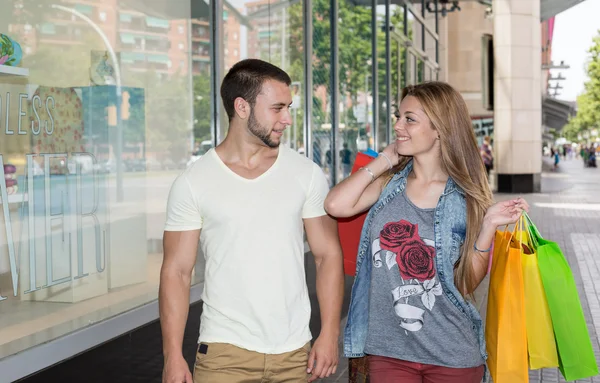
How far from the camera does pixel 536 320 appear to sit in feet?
8.82

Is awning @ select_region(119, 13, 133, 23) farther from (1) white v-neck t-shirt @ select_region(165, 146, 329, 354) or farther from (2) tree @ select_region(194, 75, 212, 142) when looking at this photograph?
(1) white v-neck t-shirt @ select_region(165, 146, 329, 354)

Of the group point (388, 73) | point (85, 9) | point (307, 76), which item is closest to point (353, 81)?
point (307, 76)

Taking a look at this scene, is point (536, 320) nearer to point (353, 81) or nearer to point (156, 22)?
point (156, 22)

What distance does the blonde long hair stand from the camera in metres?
2.77

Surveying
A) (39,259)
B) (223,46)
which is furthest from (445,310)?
(223,46)

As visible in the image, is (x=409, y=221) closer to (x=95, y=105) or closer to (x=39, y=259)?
(x=39, y=259)

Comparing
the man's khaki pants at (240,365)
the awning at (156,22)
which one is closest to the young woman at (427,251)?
the man's khaki pants at (240,365)

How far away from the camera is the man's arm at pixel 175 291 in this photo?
8.42 ft

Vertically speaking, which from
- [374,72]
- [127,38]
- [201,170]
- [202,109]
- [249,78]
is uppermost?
[374,72]

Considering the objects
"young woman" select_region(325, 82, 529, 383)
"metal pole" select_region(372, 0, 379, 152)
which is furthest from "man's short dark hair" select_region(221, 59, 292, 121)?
"metal pole" select_region(372, 0, 379, 152)

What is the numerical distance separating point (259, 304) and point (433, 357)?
60 cm

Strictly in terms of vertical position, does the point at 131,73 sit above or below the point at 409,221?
above

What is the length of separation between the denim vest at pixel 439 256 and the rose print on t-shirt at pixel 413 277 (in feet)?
0.10

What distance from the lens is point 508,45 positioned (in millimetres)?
23453
